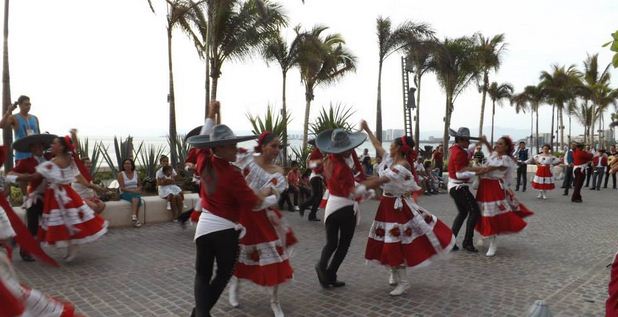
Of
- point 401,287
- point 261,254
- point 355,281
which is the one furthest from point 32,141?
point 401,287

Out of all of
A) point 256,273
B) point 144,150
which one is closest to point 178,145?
point 144,150

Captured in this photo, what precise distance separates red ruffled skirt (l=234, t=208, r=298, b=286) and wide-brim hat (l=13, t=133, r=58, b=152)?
3.29 metres

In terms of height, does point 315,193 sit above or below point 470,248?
above

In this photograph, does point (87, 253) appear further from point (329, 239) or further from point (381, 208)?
point (381, 208)

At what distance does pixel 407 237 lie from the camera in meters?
5.27

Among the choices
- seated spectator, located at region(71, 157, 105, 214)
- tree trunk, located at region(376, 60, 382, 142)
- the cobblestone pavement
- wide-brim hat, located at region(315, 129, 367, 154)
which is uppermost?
tree trunk, located at region(376, 60, 382, 142)

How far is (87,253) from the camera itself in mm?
7102

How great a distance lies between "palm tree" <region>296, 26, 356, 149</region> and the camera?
66.5 feet

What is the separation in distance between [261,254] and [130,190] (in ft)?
18.9

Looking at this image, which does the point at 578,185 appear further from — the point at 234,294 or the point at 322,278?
the point at 234,294

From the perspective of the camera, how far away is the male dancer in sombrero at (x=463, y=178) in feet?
23.3

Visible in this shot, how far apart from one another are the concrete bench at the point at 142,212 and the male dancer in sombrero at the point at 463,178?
5.02 metres

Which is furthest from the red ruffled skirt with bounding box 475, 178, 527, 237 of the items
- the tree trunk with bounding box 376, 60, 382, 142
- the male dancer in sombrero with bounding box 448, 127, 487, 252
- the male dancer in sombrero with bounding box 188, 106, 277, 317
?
the tree trunk with bounding box 376, 60, 382, 142

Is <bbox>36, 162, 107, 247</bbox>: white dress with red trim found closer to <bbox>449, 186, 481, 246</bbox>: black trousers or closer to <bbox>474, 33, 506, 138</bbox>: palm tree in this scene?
<bbox>449, 186, 481, 246</bbox>: black trousers
